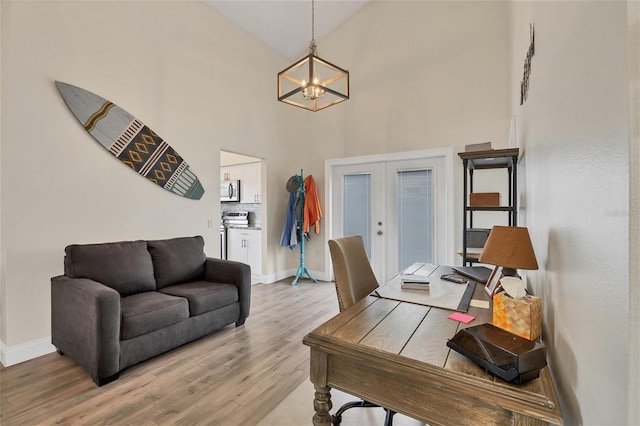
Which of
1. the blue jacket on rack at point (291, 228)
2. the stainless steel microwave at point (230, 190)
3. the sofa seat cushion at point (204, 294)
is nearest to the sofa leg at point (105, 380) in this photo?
the sofa seat cushion at point (204, 294)

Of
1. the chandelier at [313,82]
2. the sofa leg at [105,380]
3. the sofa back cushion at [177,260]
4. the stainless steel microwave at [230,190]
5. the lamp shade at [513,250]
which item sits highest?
the chandelier at [313,82]

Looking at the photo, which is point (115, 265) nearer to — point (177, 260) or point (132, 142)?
point (177, 260)

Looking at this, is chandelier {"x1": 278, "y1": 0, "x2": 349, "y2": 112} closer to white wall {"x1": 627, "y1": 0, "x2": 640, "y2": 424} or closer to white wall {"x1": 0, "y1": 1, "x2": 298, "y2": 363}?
white wall {"x1": 0, "y1": 1, "x2": 298, "y2": 363}

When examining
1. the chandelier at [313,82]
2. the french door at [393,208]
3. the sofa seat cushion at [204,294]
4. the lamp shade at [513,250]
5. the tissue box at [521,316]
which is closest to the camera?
the tissue box at [521,316]

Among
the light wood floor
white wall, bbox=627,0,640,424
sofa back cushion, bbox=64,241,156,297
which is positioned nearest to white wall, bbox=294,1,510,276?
the light wood floor

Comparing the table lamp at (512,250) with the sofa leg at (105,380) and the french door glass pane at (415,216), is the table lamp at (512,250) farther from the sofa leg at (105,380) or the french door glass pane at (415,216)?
the french door glass pane at (415,216)

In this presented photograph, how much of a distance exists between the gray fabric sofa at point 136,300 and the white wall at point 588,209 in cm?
238

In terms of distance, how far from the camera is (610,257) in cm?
48

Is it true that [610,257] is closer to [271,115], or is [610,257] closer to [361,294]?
[361,294]

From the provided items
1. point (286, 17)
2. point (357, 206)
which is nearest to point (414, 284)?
point (357, 206)

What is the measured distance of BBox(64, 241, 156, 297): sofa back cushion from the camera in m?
2.25

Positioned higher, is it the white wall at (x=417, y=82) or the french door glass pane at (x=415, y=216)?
Result: the white wall at (x=417, y=82)

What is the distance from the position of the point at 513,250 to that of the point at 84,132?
3.37 metres

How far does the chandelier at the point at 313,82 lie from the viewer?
2357mm
